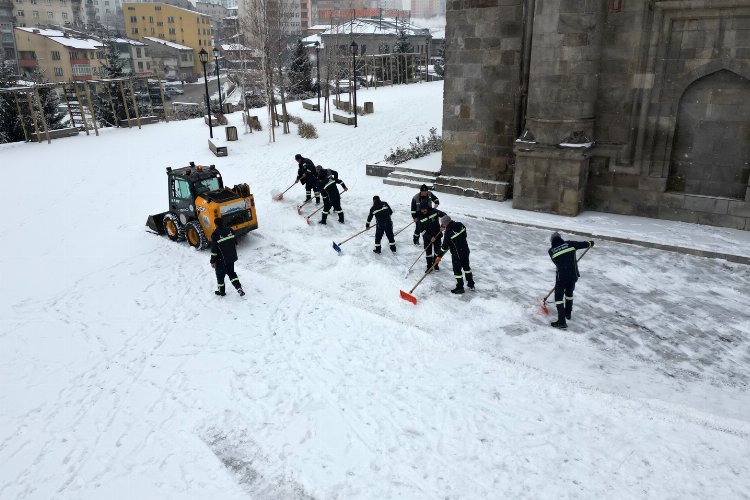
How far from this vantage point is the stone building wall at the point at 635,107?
37.7 feet

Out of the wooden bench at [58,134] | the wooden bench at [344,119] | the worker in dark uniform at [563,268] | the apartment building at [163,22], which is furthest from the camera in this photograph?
the apartment building at [163,22]

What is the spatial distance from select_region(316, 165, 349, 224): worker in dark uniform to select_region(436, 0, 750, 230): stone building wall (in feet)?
15.7

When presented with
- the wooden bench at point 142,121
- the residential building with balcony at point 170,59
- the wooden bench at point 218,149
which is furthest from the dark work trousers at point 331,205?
the residential building with balcony at point 170,59

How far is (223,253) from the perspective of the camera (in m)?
9.20

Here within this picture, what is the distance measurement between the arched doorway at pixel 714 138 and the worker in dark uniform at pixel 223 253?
10567 mm

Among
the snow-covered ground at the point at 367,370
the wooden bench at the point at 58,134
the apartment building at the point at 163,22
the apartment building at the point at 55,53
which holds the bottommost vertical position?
the snow-covered ground at the point at 367,370

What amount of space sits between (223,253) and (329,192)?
432 cm

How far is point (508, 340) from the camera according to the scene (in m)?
7.78

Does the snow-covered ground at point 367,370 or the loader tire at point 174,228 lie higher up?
the loader tire at point 174,228

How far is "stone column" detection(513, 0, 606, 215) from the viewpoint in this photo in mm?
12125

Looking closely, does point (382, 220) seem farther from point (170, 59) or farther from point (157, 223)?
point (170, 59)

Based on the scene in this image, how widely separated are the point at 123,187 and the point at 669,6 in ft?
53.3

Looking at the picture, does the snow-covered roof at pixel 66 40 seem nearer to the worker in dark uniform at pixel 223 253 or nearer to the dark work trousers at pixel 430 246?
the worker in dark uniform at pixel 223 253

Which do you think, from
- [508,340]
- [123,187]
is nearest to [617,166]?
[508,340]
